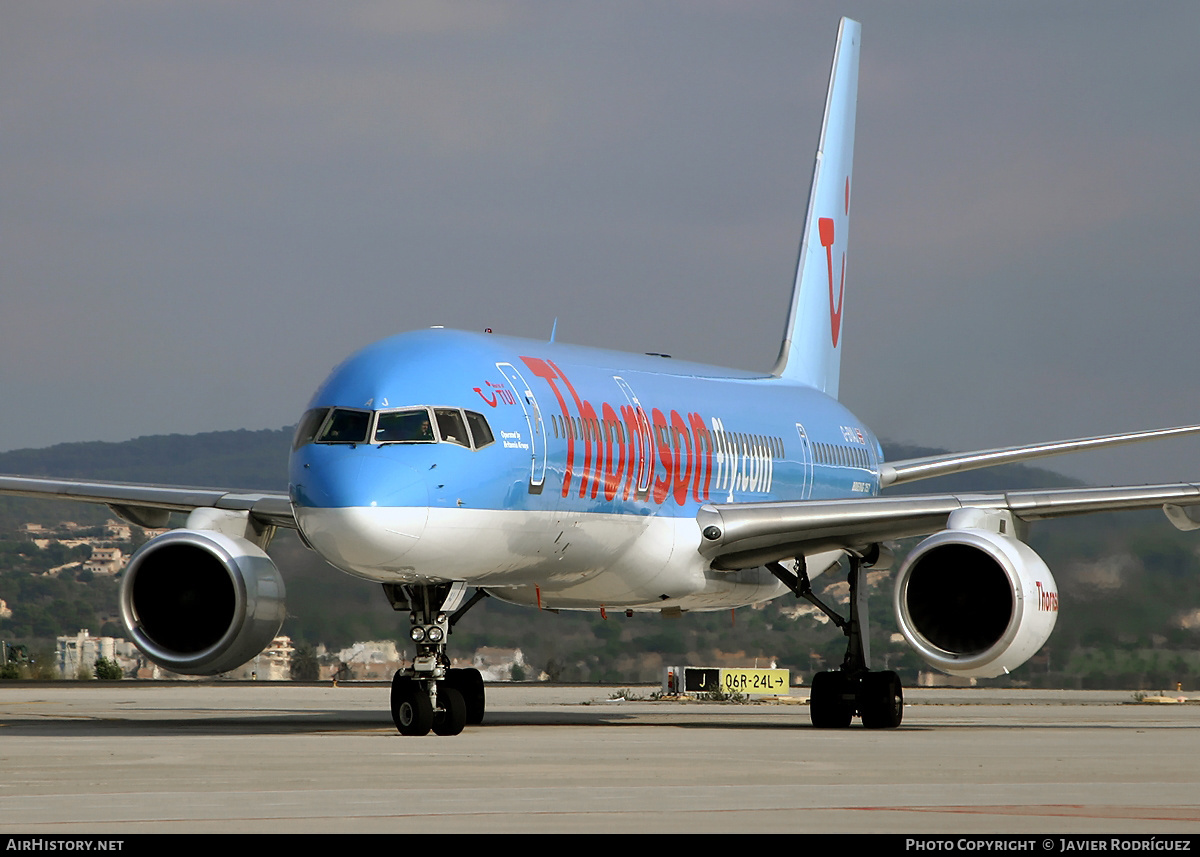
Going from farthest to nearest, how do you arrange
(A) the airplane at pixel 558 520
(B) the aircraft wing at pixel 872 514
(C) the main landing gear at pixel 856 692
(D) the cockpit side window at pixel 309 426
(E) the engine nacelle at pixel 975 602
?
1. (C) the main landing gear at pixel 856 692
2. (B) the aircraft wing at pixel 872 514
3. (E) the engine nacelle at pixel 975 602
4. (D) the cockpit side window at pixel 309 426
5. (A) the airplane at pixel 558 520

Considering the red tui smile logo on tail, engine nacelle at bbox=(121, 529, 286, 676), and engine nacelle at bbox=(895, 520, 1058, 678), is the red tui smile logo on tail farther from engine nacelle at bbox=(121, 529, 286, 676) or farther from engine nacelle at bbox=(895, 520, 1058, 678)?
engine nacelle at bbox=(121, 529, 286, 676)

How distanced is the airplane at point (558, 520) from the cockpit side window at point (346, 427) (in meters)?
0.02

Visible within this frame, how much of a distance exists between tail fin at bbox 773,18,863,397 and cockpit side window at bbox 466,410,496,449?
10988 mm

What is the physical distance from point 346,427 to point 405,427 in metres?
0.51

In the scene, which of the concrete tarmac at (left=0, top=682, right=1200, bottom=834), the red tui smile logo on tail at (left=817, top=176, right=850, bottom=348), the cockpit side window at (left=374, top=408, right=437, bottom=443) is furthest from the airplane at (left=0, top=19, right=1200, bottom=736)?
the red tui smile logo on tail at (left=817, top=176, right=850, bottom=348)

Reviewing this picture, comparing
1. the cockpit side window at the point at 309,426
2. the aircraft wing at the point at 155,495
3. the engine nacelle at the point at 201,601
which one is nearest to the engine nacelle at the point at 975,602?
the cockpit side window at the point at 309,426

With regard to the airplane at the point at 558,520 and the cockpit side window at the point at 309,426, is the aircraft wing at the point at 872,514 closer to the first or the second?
the airplane at the point at 558,520

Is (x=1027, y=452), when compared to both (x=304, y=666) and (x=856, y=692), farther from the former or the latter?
(x=304, y=666)

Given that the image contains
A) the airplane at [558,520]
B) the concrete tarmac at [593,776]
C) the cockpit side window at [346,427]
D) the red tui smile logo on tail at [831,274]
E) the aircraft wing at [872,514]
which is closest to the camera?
the concrete tarmac at [593,776]

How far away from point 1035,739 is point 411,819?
31.2 feet

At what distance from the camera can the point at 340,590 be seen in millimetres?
31938

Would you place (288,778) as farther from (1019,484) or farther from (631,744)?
(1019,484)

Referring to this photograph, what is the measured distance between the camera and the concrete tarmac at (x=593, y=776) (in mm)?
8570

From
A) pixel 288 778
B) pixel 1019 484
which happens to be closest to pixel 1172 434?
pixel 288 778
